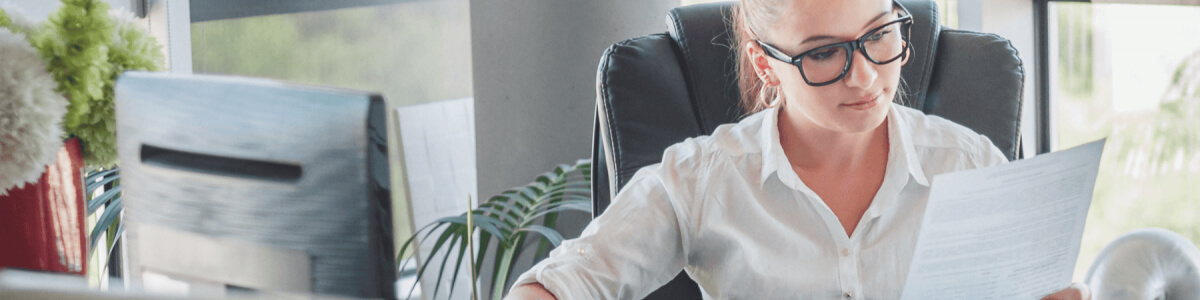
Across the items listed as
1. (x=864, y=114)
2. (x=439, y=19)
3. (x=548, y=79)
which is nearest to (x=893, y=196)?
(x=864, y=114)

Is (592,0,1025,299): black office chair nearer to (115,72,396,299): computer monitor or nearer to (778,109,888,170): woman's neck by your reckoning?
(778,109,888,170): woman's neck

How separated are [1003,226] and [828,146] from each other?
1.02ft

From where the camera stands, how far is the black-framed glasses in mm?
1140

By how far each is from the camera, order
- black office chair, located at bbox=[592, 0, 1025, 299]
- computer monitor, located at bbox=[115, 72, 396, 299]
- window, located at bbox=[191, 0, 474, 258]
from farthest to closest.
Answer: window, located at bbox=[191, 0, 474, 258] < black office chair, located at bbox=[592, 0, 1025, 299] < computer monitor, located at bbox=[115, 72, 396, 299]

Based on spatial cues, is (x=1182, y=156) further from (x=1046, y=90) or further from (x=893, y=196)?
(x=893, y=196)

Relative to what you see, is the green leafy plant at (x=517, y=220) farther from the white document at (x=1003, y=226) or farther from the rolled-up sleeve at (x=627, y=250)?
the white document at (x=1003, y=226)

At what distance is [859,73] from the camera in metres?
1.14

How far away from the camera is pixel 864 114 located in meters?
1.15

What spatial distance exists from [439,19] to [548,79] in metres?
0.91

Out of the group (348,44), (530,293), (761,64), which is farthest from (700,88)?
(348,44)

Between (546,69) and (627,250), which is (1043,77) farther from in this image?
(627,250)

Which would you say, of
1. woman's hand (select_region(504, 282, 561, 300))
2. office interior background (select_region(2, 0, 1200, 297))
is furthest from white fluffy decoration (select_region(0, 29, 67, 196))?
office interior background (select_region(2, 0, 1200, 297))

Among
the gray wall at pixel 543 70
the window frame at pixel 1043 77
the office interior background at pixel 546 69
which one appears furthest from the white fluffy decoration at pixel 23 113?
the window frame at pixel 1043 77

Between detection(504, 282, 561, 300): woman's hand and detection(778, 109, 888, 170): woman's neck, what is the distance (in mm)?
380
